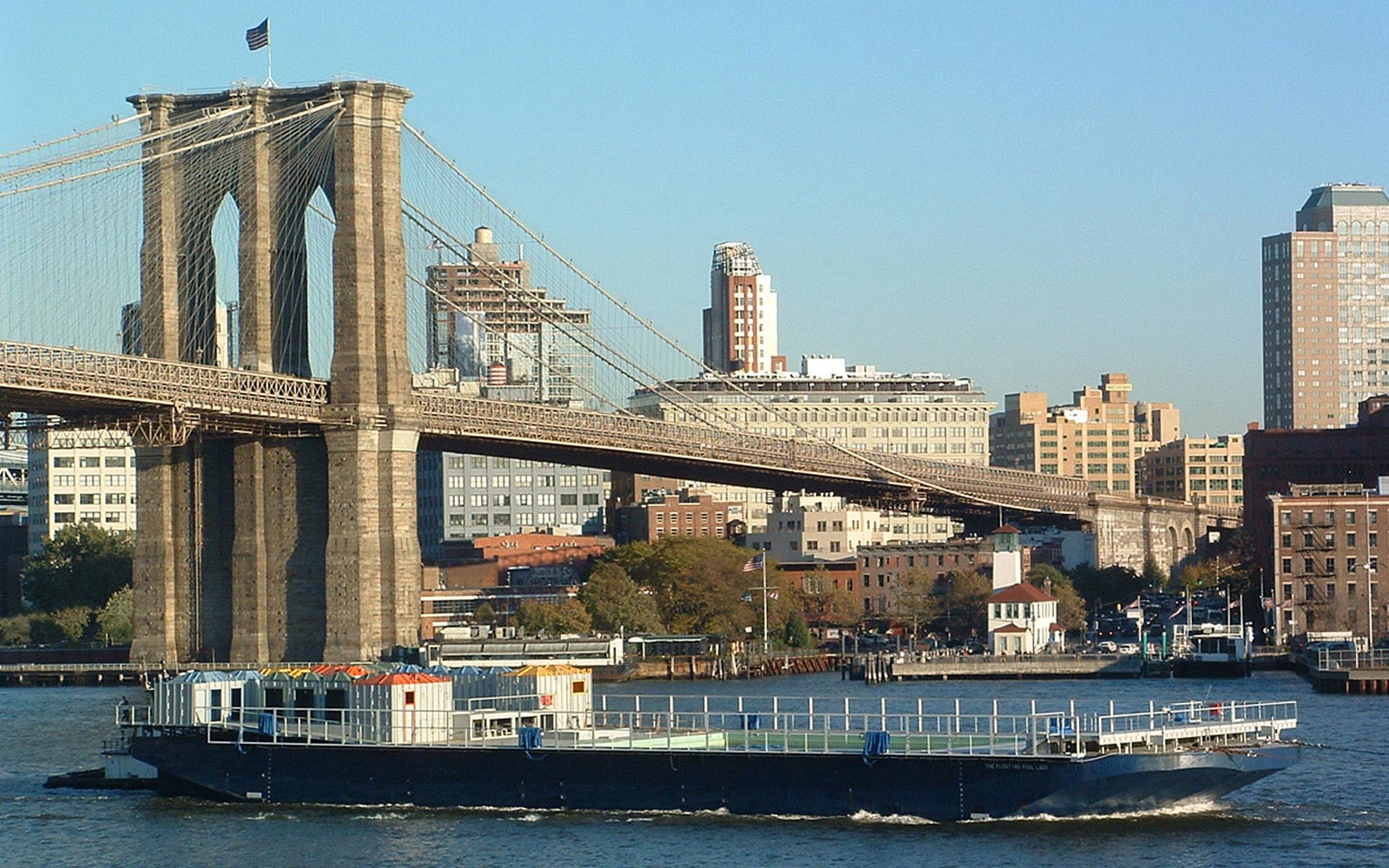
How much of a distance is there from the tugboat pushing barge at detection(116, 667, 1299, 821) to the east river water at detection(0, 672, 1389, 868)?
1.36 ft

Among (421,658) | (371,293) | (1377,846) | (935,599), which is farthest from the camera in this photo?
(935,599)

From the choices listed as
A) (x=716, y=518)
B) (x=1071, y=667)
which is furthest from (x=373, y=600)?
(x=716, y=518)

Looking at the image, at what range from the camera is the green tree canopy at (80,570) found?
123m

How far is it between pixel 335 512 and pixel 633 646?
16.7m

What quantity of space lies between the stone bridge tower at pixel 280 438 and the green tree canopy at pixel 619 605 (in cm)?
1642

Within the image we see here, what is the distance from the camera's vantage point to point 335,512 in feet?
294

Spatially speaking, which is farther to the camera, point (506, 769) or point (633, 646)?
point (633, 646)

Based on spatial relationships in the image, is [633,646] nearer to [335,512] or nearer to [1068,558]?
[335,512]

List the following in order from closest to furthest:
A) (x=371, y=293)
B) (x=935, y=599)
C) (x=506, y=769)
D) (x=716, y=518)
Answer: (x=506, y=769) < (x=371, y=293) < (x=935, y=599) < (x=716, y=518)

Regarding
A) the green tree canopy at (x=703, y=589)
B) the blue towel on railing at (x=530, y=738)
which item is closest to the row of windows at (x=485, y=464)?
the green tree canopy at (x=703, y=589)

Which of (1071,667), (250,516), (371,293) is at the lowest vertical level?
(1071,667)

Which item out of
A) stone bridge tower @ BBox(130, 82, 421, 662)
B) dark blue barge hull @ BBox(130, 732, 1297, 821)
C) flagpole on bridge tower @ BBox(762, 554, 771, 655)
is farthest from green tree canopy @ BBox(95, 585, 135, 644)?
dark blue barge hull @ BBox(130, 732, 1297, 821)

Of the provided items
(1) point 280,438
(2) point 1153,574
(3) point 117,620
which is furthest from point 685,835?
(2) point 1153,574

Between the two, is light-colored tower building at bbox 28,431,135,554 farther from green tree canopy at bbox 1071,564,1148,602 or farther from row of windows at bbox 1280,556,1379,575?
row of windows at bbox 1280,556,1379,575
